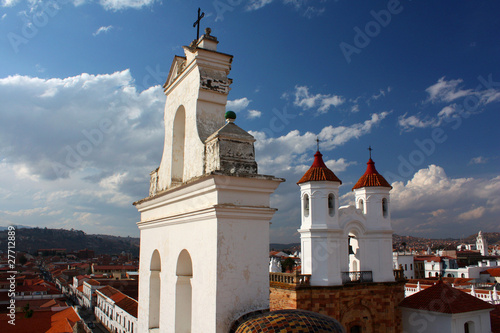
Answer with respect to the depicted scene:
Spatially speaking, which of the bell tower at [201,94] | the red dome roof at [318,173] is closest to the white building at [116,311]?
the red dome roof at [318,173]

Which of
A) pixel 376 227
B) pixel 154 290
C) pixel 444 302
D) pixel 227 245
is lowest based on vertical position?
pixel 444 302

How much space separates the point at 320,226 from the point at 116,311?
20933 mm

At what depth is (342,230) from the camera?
54.2 feet

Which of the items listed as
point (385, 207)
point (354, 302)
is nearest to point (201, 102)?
point (354, 302)

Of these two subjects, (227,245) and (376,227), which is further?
(376,227)

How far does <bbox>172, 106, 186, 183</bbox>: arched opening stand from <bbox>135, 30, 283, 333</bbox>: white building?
Result: 0.01 metres

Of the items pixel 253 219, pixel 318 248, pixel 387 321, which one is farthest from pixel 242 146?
pixel 387 321

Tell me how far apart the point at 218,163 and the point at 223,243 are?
0.75 metres

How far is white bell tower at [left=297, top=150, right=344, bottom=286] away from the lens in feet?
51.1

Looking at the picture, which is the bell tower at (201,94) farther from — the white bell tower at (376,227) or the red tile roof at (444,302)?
the red tile roof at (444,302)

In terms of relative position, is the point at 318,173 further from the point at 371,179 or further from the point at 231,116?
the point at 231,116

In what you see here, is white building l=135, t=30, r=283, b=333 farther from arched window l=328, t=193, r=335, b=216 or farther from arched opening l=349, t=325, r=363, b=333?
arched opening l=349, t=325, r=363, b=333

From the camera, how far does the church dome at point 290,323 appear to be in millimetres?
2812

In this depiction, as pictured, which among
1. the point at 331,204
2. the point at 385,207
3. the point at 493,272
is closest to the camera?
the point at 331,204
